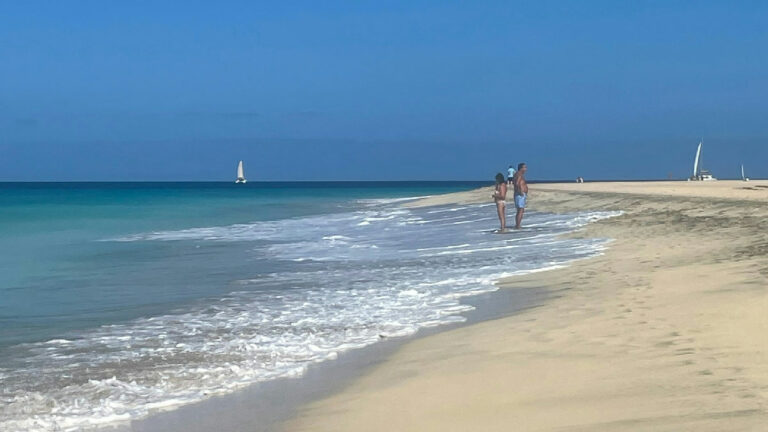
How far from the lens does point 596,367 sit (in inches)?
253

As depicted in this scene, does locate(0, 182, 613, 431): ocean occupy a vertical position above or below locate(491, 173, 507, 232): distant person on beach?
below

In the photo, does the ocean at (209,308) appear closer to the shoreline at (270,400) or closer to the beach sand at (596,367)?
the shoreline at (270,400)

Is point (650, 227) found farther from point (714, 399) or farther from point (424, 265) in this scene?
point (714, 399)

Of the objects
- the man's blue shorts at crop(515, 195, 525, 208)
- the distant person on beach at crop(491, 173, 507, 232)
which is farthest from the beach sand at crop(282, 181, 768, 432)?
the man's blue shorts at crop(515, 195, 525, 208)

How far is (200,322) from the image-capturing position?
10.3m

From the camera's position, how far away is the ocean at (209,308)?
6996 mm

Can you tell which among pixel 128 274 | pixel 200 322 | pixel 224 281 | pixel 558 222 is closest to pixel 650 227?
pixel 558 222

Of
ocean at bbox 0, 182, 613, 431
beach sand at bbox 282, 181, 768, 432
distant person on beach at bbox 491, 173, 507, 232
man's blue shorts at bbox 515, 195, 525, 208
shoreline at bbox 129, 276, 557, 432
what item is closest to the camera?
beach sand at bbox 282, 181, 768, 432

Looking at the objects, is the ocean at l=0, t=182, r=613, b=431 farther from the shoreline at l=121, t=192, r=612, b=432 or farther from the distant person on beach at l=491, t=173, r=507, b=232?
the distant person on beach at l=491, t=173, r=507, b=232

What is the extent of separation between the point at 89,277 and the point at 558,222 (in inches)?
563

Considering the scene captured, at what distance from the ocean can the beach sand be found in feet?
3.73

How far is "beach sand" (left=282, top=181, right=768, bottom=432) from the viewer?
5160 mm

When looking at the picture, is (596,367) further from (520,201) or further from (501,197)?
(520,201)

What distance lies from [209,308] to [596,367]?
21.1ft
